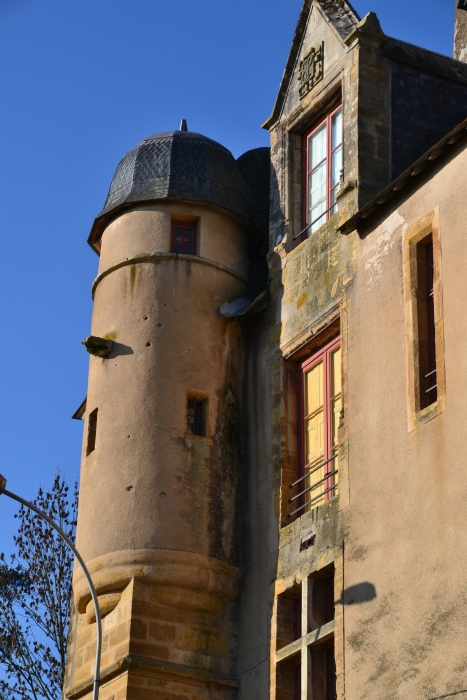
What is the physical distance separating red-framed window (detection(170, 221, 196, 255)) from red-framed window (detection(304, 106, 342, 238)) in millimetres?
1492

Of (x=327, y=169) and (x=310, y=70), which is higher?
(x=310, y=70)

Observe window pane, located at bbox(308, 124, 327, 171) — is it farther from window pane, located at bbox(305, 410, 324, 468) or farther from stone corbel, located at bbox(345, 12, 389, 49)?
window pane, located at bbox(305, 410, 324, 468)

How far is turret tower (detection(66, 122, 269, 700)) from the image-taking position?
53.2 feet

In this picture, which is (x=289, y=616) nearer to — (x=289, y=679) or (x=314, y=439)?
(x=289, y=679)

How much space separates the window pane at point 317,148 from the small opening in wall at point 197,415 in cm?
341

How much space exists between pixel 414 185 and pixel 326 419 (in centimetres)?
293

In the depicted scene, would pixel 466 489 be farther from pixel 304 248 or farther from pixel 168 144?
pixel 168 144

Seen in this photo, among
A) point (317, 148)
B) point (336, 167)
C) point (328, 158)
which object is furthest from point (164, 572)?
point (317, 148)

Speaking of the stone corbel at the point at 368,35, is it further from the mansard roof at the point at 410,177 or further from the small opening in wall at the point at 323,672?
the small opening in wall at the point at 323,672

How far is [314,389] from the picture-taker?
16891 millimetres

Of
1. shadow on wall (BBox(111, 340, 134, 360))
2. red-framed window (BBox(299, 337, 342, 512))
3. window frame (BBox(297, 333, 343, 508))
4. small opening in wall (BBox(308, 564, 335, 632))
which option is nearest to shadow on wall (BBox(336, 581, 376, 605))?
small opening in wall (BBox(308, 564, 335, 632))

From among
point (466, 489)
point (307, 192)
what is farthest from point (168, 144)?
point (466, 489)

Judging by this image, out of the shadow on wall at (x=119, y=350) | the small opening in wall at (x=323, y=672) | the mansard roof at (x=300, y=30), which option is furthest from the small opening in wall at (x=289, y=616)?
the mansard roof at (x=300, y=30)

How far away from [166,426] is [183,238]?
2.75m
